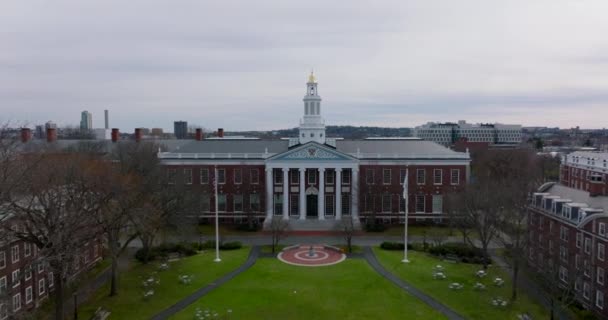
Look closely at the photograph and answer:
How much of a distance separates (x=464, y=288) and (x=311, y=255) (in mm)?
14552

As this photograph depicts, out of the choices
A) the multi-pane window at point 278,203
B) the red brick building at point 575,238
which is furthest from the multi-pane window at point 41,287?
the red brick building at point 575,238

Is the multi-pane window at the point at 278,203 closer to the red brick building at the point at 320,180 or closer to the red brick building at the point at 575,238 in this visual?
the red brick building at the point at 320,180

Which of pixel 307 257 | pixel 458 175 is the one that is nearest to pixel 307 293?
pixel 307 257

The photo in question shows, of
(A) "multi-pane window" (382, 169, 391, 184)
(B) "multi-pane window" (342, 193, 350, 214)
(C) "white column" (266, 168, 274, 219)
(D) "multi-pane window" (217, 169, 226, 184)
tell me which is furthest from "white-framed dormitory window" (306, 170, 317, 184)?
(D) "multi-pane window" (217, 169, 226, 184)

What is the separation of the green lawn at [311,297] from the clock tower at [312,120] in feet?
87.4

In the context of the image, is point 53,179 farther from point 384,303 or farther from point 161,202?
point 384,303

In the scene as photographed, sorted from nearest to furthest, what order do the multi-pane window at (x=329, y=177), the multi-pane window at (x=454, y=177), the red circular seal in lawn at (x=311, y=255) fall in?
the red circular seal in lawn at (x=311, y=255), the multi-pane window at (x=329, y=177), the multi-pane window at (x=454, y=177)

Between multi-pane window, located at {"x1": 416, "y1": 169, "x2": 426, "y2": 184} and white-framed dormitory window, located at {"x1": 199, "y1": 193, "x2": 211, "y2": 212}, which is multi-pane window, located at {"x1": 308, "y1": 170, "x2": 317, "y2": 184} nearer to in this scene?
white-framed dormitory window, located at {"x1": 199, "y1": 193, "x2": 211, "y2": 212}

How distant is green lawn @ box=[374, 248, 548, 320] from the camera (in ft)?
103

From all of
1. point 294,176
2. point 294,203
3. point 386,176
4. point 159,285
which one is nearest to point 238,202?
point 294,203

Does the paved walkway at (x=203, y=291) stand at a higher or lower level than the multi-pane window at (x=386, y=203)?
lower

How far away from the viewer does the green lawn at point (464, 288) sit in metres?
31.4

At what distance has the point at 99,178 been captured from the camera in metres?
35.8

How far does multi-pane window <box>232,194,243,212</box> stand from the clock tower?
454 inches
